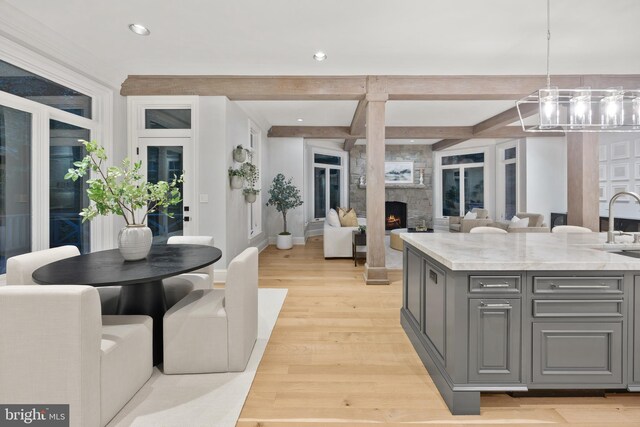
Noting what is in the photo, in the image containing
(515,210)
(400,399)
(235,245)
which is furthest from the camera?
(515,210)

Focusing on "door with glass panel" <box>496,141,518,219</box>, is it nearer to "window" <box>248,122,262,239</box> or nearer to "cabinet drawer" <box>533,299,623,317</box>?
"window" <box>248,122,262,239</box>

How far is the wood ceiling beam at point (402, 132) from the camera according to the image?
25.1 ft

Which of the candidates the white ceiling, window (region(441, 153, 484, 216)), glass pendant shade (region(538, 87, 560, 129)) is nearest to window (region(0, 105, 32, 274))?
the white ceiling

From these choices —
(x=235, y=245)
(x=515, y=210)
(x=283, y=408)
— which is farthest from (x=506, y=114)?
(x=283, y=408)

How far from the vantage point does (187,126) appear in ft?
15.2

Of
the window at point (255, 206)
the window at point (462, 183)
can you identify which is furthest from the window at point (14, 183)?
the window at point (462, 183)

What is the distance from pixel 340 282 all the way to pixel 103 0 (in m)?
3.93

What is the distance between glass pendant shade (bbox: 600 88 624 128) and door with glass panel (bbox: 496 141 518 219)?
600 centimetres

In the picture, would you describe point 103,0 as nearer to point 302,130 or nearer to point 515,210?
point 302,130

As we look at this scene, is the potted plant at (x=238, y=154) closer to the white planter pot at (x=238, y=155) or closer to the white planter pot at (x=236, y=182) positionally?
the white planter pot at (x=238, y=155)

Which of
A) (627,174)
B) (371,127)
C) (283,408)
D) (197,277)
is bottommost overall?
(283,408)

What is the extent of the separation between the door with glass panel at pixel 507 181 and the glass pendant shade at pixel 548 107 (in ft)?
20.7

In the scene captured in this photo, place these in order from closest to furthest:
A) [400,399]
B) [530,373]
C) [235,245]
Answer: [530,373], [400,399], [235,245]

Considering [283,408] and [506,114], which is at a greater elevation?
[506,114]
